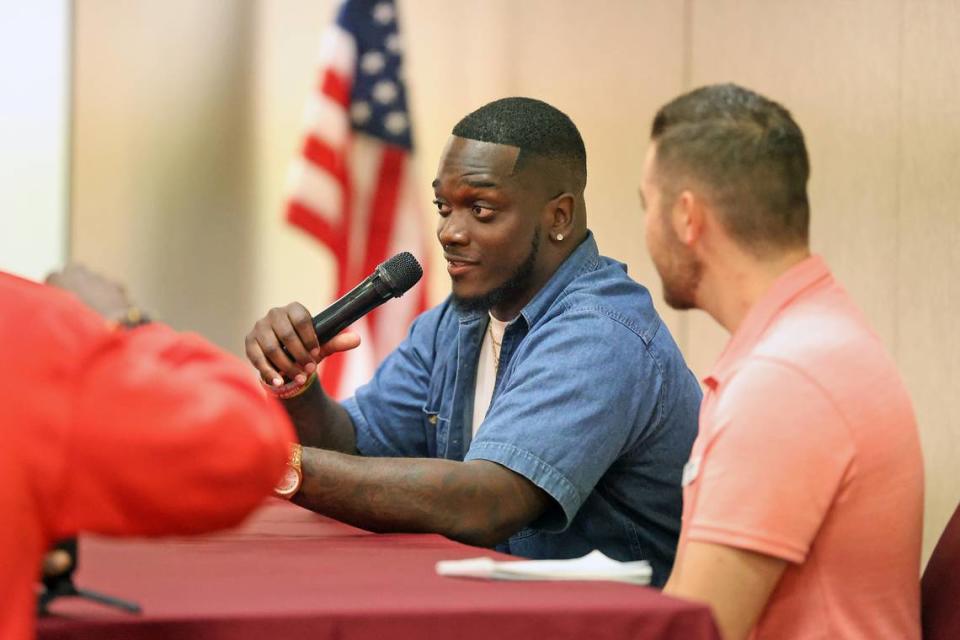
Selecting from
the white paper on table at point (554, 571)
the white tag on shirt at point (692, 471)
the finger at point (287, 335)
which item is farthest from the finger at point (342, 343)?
the white paper on table at point (554, 571)

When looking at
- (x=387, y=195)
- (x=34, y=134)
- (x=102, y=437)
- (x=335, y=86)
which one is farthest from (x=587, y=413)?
(x=34, y=134)

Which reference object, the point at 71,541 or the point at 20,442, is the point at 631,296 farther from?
the point at 20,442

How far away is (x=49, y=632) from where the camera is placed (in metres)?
1.12

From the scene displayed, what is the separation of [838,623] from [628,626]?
1.37ft

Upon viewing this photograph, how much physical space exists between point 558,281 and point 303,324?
0.42 metres

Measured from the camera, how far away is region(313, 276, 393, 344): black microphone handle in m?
2.09

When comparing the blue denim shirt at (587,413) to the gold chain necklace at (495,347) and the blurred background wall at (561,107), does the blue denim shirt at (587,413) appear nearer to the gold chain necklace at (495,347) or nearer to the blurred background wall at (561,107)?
the gold chain necklace at (495,347)

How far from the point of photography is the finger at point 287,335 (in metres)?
2.14

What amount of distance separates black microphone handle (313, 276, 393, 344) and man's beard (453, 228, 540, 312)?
0.24 meters

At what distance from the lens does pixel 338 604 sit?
3.90 feet

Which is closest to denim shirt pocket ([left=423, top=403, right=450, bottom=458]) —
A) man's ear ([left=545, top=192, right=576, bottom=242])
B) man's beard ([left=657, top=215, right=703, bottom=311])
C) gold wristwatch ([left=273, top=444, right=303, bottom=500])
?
man's ear ([left=545, top=192, right=576, bottom=242])

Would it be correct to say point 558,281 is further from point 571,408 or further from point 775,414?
point 775,414

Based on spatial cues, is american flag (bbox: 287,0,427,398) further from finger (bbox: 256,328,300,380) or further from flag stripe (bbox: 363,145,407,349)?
finger (bbox: 256,328,300,380)

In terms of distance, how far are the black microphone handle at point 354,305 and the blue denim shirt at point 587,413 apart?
0.76 feet
